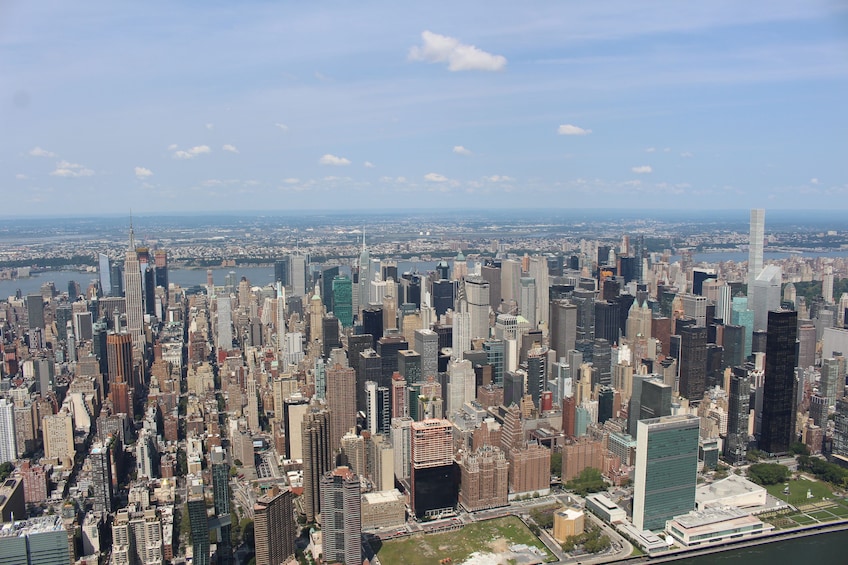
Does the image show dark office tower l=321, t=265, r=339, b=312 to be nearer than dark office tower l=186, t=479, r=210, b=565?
No

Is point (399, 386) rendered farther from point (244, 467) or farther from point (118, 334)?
point (118, 334)

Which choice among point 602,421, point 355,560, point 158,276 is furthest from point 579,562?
point 158,276

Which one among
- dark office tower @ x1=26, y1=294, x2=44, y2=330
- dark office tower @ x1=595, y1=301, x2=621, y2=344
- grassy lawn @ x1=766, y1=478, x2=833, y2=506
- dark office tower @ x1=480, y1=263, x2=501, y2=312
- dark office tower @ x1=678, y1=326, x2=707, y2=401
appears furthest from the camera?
dark office tower @ x1=480, y1=263, x2=501, y2=312

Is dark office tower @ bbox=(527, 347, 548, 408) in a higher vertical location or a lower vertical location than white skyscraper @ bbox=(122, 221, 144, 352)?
lower

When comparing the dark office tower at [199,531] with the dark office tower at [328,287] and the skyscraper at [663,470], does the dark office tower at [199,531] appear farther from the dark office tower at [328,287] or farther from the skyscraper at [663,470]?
the dark office tower at [328,287]

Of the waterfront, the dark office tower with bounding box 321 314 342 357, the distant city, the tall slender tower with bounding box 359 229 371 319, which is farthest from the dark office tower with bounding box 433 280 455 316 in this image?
the waterfront

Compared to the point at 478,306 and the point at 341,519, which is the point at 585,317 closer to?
the point at 478,306

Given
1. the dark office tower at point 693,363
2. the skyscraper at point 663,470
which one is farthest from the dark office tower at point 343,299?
the skyscraper at point 663,470

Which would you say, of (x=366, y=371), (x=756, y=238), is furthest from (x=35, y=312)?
(x=756, y=238)

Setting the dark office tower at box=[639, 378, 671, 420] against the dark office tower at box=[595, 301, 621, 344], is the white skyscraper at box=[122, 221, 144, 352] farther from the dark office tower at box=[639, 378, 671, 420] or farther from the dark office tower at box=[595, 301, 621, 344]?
the dark office tower at box=[639, 378, 671, 420]
